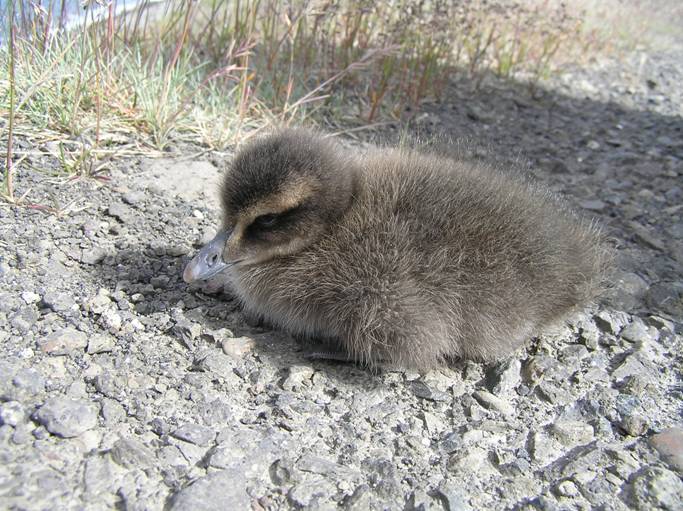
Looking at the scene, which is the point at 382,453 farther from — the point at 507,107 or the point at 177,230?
the point at 507,107

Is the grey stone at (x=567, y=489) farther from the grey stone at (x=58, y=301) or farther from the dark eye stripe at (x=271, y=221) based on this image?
the grey stone at (x=58, y=301)

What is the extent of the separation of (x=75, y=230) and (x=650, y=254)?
11.1 ft

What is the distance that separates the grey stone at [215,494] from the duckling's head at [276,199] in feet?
3.15

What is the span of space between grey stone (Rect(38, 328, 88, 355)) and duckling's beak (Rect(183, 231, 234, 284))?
1.63 feet

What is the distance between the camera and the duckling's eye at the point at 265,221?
2656 mm

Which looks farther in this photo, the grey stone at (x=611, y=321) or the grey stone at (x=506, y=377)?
the grey stone at (x=611, y=321)

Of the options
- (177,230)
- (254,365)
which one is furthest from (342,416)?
(177,230)

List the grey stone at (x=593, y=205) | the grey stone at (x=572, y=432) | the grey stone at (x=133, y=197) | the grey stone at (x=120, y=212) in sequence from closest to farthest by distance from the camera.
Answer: the grey stone at (x=572, y=432) → the grey stone at (x=120, y=212) → the grey stone at (x=133, y=197) → the grey stone at (x=593, y=205)

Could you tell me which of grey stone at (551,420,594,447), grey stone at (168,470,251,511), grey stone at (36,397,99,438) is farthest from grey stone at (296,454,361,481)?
grey stone at (551,420,594,447)

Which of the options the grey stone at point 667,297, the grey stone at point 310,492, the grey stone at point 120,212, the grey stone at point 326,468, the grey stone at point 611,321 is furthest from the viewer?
the grey stone at point 120,212

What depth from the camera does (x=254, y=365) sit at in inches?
104

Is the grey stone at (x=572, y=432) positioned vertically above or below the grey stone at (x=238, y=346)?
Result: above

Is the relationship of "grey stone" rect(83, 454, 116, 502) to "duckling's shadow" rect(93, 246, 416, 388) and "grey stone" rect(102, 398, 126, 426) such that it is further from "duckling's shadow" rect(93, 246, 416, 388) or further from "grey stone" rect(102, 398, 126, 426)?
"duckling's shadow" rect(93, 246, 416, 388)

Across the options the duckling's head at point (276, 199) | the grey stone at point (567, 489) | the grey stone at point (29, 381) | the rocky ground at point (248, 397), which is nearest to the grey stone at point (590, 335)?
the rocky ground at point (248, 397)
